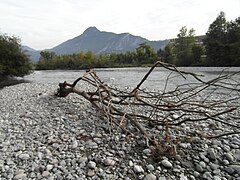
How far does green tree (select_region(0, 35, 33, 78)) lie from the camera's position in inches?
659

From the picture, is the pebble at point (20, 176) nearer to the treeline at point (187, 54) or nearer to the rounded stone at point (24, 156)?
the rounded stone at point (24, 156)

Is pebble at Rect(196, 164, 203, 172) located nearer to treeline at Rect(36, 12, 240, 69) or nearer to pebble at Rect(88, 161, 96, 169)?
pebble at Rect(88, 161, 96, 169)

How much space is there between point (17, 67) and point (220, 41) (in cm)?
3285

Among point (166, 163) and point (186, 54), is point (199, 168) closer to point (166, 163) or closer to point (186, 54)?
point (166, 163)

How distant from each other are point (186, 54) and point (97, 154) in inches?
1648

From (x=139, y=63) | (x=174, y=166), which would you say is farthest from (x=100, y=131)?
(x=139, y=63)

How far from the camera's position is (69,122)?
4.71 metres

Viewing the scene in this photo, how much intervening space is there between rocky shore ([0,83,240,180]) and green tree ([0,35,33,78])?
13.7 metres

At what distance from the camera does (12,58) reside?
17.3m

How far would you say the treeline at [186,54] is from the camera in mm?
37406

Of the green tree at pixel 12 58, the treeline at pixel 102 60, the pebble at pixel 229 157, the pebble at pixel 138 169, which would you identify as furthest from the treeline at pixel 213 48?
the pebble at pixel 138 169

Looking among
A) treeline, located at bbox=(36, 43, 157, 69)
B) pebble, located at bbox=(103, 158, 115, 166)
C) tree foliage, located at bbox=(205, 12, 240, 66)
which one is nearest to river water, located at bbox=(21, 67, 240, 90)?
pebble, located at bbox=(103, 158, 115, 166)

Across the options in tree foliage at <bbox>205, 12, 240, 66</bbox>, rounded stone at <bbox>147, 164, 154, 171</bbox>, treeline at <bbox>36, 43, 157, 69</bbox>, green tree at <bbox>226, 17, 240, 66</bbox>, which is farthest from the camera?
treeline at <bbox>36, 43, 157, 69</bbox>

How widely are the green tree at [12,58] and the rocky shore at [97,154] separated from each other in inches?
539
